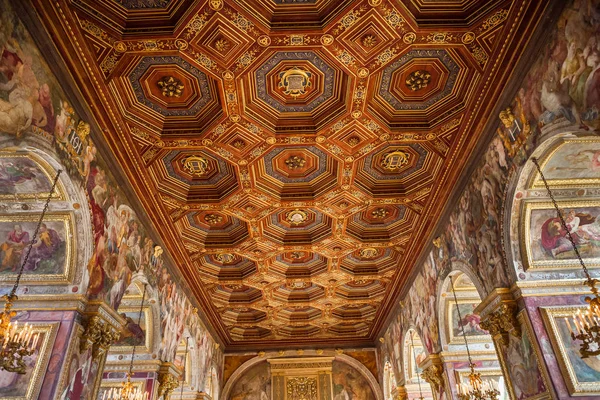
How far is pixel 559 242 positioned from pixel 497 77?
3.37 m

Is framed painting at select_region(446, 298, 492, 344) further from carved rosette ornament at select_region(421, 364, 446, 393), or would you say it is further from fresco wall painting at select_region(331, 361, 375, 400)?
fresco wall painting at select_region(331, 361, 375, 400)

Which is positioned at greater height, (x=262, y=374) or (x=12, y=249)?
(x=262, y=374)

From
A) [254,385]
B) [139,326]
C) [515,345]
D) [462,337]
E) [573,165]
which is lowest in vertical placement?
[515,345]

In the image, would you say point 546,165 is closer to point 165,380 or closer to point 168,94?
point 168,94

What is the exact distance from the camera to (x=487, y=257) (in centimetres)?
880

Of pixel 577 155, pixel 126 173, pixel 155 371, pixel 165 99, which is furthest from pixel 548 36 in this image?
pixel 155 371

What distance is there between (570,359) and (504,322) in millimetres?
1160

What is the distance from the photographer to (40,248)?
7.96m

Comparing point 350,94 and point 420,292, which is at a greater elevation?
point 350,94

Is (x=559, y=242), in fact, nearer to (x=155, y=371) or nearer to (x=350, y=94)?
(x=350, y=94)

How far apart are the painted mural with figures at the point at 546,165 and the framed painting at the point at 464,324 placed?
1.72 meters

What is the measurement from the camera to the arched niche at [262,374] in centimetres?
2259

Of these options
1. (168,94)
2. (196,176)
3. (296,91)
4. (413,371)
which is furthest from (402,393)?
(168,94)

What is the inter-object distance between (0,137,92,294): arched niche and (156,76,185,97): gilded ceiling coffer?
8.01 ft
